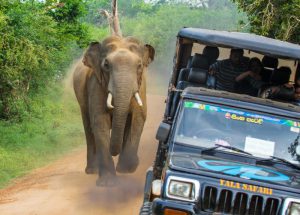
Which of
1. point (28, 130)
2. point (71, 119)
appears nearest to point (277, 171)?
point (28, 130)

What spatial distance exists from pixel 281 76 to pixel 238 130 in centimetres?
271

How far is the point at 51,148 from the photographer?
1480cm

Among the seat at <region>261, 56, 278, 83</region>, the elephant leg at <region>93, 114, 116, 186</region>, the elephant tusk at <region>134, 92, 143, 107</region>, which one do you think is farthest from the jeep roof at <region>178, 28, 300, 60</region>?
the elephant leg at <region>93, 114, 116, 186</region>

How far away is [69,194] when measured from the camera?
958 cm

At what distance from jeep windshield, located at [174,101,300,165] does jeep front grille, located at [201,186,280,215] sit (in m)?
0.74

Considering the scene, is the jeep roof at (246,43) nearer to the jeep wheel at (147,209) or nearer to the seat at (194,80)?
the seat at (194,80)

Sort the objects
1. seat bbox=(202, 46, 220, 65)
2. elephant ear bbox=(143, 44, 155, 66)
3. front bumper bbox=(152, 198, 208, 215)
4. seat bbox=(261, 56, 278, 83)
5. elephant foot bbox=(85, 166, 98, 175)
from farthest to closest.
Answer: elephant foot bbox=(85, 166, 98, 175) → elephant ear bbox=(143, 44, 155, 66) → seat bbox=(261, 56, 278, 83) → seat bbox=(202, 46, 220, 65) → front bumper bbox=(152, 198, 208, 215)

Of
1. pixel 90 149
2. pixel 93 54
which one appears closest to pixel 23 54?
pixel 90 149

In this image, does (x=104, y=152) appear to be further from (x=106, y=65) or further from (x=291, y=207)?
(x=291, y=207)

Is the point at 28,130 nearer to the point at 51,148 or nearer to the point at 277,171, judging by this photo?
the point at 51,148

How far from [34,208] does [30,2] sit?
11.7m

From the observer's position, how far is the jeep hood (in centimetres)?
574

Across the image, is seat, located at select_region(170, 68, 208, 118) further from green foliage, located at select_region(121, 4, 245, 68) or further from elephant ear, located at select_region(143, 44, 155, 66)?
green foliage, located at select_region(121, 4, 245, 68)

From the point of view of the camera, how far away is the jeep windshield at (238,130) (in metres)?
6.28
